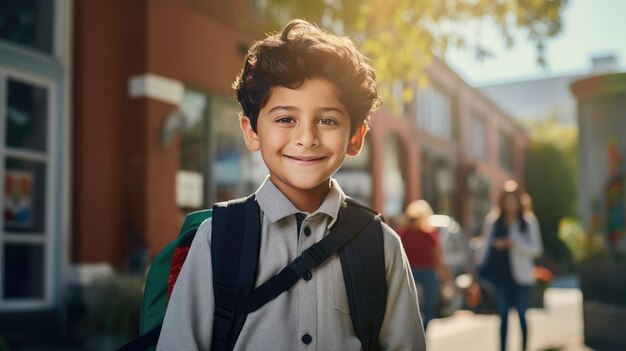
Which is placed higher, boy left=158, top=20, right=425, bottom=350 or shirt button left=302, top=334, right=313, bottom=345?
boy left=158, top=20, right=425, bottom=350

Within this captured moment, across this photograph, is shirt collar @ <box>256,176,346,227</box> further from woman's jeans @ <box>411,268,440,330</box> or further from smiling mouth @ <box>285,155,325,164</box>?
woman's jeans @ <box>411,268,440,330</box>

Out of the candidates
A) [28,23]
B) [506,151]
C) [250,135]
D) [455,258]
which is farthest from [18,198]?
[506,151]

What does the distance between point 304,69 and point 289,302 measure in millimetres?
682

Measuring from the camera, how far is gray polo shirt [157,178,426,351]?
1.88 meters

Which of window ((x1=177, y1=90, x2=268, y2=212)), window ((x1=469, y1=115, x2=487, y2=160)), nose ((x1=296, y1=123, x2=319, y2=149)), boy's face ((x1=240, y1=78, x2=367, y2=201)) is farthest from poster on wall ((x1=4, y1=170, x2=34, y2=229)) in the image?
window ((x1=469, y1=115, x2=487, y2=160))

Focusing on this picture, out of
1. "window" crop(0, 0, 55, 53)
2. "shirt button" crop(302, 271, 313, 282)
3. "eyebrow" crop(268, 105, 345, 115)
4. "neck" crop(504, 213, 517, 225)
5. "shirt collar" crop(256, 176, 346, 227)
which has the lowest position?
"neck" crop(504, 213, 517, 225)

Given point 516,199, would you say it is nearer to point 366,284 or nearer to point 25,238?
point 25,238

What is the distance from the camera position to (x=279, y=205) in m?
2.02

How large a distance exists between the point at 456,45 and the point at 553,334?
5167 millimetres

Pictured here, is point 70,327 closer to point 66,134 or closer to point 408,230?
point 66,134

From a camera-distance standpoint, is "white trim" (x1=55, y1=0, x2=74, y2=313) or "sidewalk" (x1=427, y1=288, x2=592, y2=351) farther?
"sidewalk" (x1=427, y1=288, x2=592, y2=351)

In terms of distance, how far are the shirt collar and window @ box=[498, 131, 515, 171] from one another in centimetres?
3483

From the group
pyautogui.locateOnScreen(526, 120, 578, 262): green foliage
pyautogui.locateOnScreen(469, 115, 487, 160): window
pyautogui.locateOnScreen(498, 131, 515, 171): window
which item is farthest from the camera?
pyautogui.locateOnScreen(498, 131, 515, 171): window

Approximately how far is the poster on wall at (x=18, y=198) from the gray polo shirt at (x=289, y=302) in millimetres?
6594
